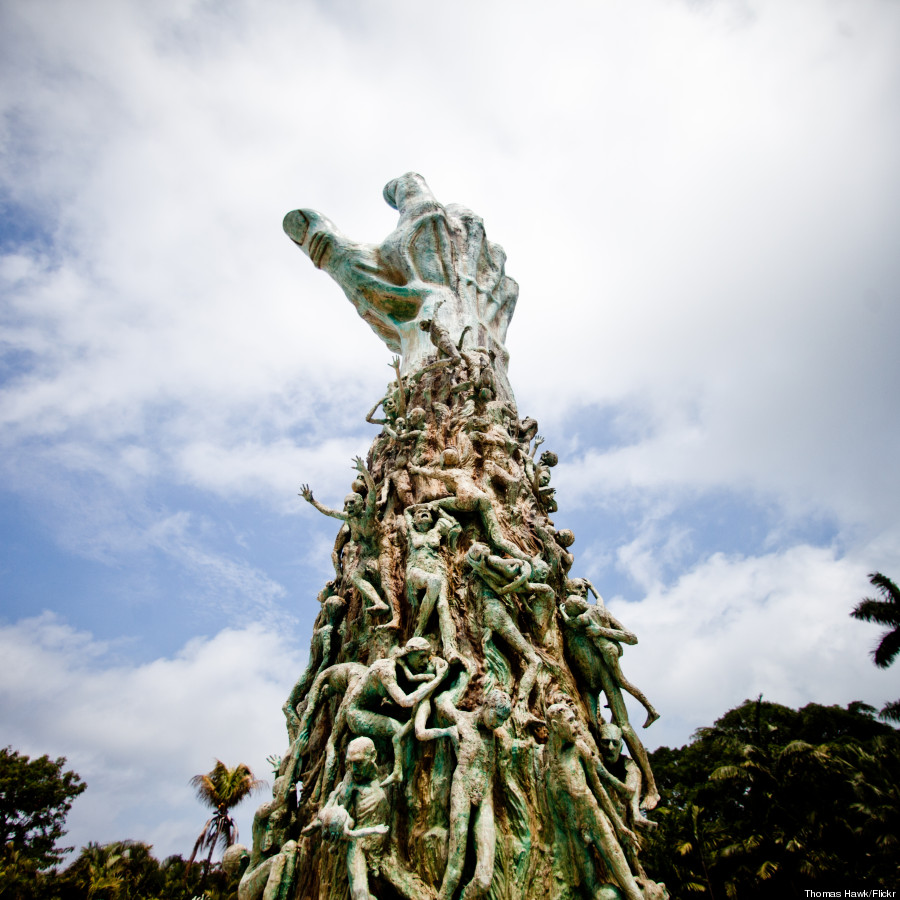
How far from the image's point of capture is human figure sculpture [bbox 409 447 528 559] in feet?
18.8

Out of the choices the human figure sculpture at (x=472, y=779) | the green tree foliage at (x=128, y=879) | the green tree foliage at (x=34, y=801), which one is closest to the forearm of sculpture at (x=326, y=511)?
the human figure sculpture at (x=472, y=779)

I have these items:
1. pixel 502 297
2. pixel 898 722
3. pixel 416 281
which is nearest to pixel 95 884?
pixel 416 281

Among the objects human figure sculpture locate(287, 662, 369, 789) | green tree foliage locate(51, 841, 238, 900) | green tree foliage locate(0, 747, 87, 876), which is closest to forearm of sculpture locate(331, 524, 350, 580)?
human figure sculpture locate(287, 662, 369, 789)

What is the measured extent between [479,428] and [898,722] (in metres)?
16.8

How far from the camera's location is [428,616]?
5.21m

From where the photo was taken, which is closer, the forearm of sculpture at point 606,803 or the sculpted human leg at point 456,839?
the sculpted human leg at point 456,839

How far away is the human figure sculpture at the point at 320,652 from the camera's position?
553 centimetres

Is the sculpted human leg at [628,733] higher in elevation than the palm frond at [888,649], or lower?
lower

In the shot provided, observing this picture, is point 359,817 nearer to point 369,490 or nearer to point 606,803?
point 606,803

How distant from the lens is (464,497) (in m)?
6.09

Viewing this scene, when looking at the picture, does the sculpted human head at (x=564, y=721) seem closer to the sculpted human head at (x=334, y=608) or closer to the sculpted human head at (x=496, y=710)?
the sculpted human head at (x=496, y=710)

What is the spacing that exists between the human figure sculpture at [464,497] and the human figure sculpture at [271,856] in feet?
8.74

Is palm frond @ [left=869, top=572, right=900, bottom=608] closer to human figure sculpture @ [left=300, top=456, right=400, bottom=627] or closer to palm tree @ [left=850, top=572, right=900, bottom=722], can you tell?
palm tree @ [left=850, top=572, right=900, bottom=722]

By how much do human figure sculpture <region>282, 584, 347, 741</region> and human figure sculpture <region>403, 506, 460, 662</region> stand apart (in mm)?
934
